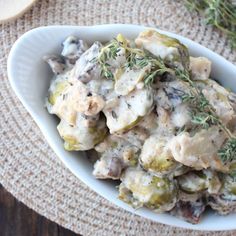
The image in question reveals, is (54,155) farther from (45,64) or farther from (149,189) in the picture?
(149,189)

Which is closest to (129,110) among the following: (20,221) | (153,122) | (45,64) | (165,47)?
(153,122)

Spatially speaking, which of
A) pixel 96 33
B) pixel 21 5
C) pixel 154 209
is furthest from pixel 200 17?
pixel 154 209

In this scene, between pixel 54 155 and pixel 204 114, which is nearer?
pixel 204 114

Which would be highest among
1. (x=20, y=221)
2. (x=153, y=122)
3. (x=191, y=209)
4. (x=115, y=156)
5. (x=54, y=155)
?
(x=153, y=122)

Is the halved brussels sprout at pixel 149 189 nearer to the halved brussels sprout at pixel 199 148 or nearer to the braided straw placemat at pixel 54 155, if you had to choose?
the halved brussels sprout at pixel 199 148

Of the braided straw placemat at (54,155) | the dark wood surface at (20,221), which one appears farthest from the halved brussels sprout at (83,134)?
the dark wood surface at (20,221)

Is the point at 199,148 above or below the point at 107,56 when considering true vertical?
below

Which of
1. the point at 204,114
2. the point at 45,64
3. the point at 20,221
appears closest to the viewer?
the point at 204,114
